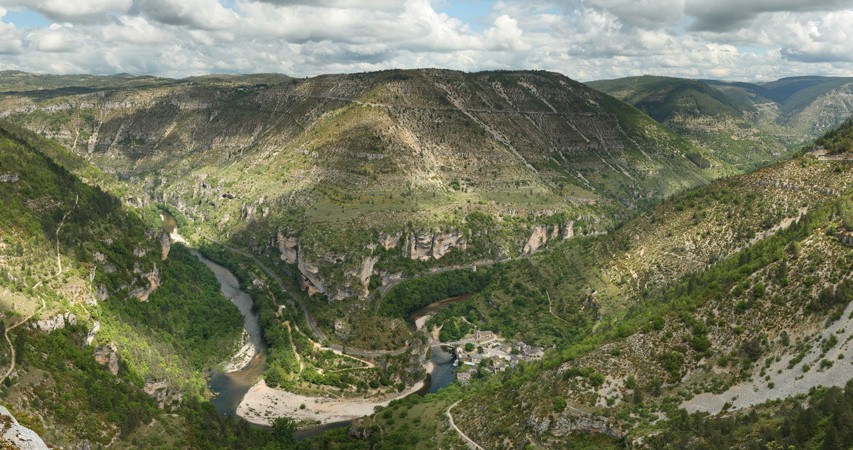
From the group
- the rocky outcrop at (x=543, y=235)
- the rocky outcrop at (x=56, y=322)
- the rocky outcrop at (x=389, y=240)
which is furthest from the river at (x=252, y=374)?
the rocky outcrop at (x=543, y=235)

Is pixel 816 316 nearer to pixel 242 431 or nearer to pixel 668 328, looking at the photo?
pixel 668 328

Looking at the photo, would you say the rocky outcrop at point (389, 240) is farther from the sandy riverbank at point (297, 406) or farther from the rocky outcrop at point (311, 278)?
the sandy riverbank at point (297, 406)

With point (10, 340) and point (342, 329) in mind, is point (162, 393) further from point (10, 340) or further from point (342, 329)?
point (342, 329)

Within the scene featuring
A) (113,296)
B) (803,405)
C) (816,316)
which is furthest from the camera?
(113,296)

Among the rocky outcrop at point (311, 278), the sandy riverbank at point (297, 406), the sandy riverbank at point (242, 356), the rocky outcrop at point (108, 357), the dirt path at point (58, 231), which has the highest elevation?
the dirt path at point (58, 231)

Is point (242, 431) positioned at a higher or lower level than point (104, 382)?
lower

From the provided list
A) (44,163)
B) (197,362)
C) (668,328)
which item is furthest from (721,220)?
(44,163)
